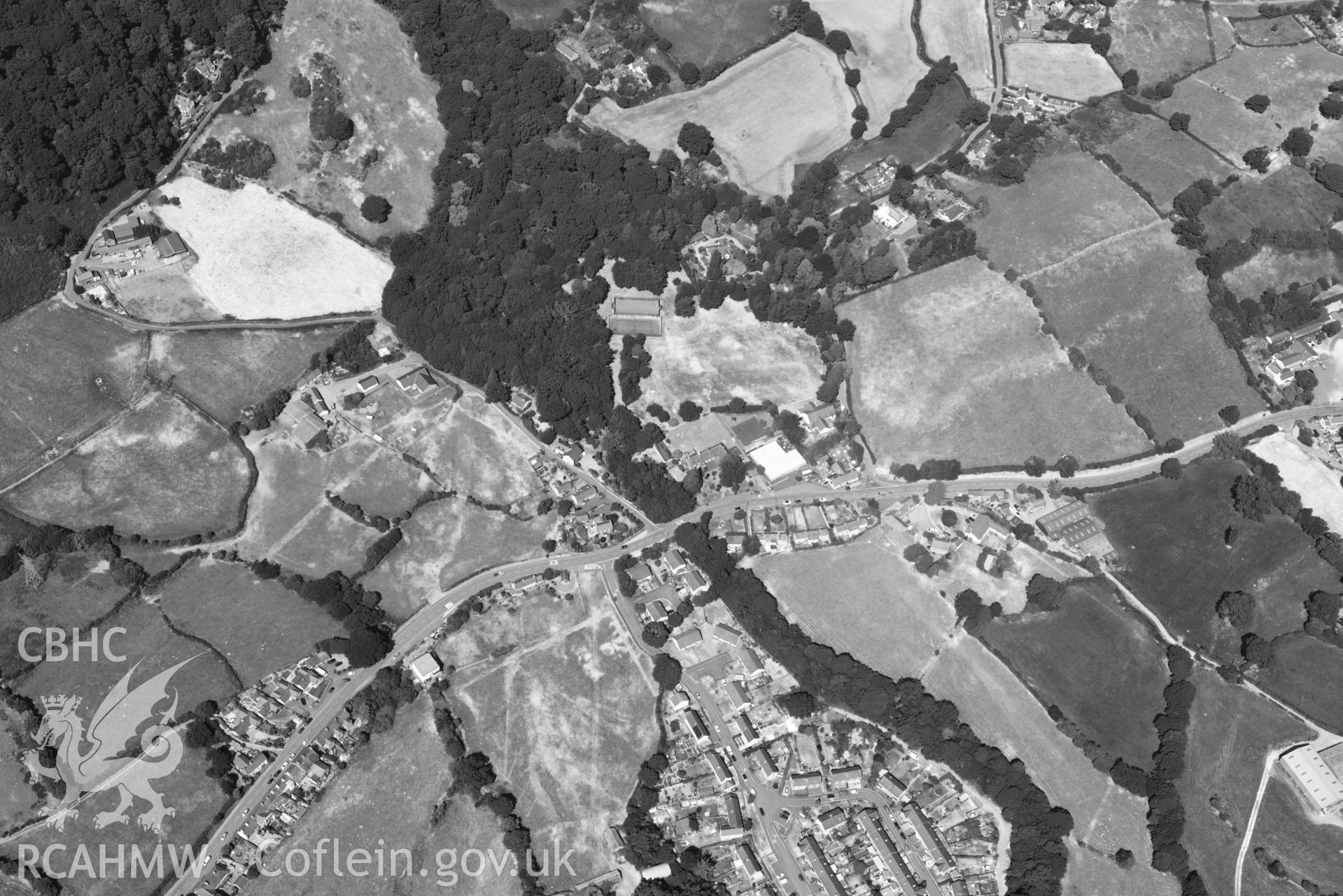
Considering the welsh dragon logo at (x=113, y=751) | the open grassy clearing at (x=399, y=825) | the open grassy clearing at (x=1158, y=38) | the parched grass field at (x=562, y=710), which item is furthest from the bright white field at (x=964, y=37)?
the welsh dragon logo at (x=113, y=751)

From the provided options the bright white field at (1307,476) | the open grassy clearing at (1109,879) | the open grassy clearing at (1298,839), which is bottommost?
the open grassy clearing at (1109,879)

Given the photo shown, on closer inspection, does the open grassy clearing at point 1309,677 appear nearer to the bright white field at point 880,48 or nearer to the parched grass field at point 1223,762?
the parched grass field at point 1223,762

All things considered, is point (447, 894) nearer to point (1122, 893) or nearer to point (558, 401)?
point (558, 401)

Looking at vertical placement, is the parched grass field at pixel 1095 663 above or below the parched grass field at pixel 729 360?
below

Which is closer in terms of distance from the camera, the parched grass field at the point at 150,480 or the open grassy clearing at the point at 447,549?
the open grassy clearing at the point at 447,549

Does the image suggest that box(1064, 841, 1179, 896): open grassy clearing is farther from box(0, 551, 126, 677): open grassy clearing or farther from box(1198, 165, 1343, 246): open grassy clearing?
box(0, 551, 126, 677): open grassy clearing

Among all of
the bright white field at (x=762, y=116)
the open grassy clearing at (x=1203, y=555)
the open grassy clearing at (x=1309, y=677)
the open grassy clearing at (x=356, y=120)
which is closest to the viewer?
the open grassy clearing at (x=1309, y=677)
